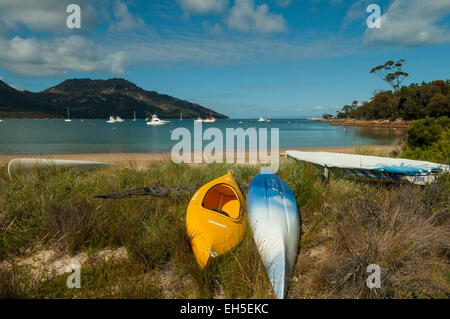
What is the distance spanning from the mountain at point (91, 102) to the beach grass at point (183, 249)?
136 m

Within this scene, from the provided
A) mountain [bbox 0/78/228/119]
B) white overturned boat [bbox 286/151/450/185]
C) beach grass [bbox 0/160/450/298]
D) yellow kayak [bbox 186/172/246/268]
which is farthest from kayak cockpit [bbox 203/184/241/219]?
mountain [bbox 0/78/228/119]

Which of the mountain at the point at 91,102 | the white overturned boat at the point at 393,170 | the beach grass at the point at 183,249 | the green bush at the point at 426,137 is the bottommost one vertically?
the beach grass at the point at 183,249

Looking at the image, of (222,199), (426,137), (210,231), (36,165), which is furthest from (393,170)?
(36,165)

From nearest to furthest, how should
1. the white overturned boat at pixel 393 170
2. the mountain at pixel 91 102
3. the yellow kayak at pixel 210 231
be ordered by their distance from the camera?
the yellow kayak at pixel 210 231 < the white overturned boat at pixel 393 170 < the mountain at pixel 91 102

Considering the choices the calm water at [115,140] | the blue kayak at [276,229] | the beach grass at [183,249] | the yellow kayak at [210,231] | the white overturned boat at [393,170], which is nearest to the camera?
the beach grass at [183,249]

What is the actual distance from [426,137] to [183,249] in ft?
29.3

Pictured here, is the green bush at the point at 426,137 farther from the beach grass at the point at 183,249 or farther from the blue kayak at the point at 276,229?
the blue kayak at the point at 276,229

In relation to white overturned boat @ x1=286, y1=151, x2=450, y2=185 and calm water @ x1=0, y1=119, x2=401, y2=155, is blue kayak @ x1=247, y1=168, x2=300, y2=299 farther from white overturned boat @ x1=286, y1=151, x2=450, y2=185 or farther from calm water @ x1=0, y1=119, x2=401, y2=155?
calm water @ x1=0, y1=119, x2=401, y2=155

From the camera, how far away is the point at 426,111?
1804 inches

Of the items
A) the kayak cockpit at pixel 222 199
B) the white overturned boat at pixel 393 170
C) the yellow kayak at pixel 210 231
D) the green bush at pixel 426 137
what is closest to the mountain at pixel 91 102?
the kayak cockpit at pixel 222 199

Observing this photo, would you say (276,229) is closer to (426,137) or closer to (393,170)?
(393,170)

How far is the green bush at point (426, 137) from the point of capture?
6.96m

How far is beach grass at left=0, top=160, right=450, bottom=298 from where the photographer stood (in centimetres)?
227

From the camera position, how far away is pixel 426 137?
25.8ft
